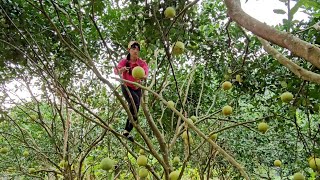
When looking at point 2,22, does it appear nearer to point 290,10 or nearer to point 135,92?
point 135,92

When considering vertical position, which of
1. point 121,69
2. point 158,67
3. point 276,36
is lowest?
point 276,36

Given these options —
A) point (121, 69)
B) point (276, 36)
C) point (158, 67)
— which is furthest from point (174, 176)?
point (276, 36)

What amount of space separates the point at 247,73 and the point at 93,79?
176cm

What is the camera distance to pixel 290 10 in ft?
3.59

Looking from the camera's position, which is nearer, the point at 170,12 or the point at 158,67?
the point at 170,12

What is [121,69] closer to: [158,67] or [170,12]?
[170,12]

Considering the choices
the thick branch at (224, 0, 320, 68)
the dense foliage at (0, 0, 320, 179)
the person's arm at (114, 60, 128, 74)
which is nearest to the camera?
the thick branch at (224, 0, 320, 68)

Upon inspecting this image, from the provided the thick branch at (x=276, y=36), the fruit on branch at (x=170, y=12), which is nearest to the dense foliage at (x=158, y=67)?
the fruit on branch at (x=170, y=12)

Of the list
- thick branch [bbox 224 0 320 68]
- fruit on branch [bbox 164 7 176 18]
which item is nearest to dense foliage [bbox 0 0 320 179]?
fruit on branch [bbox 164 7 176 18]

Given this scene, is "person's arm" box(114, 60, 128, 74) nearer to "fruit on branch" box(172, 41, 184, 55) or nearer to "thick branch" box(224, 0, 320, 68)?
"fruit on branch" box(172, 41, 184, 55)

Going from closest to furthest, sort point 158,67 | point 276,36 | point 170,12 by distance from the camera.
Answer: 1. point 276,36
2. point 170,12
3. point 158,67

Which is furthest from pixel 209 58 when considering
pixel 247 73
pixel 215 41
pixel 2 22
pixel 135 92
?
pixel 2 22

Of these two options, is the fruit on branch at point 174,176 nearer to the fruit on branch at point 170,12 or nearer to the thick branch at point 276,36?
the fruit on branch at point 170,12

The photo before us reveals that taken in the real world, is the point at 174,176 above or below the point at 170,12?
below
